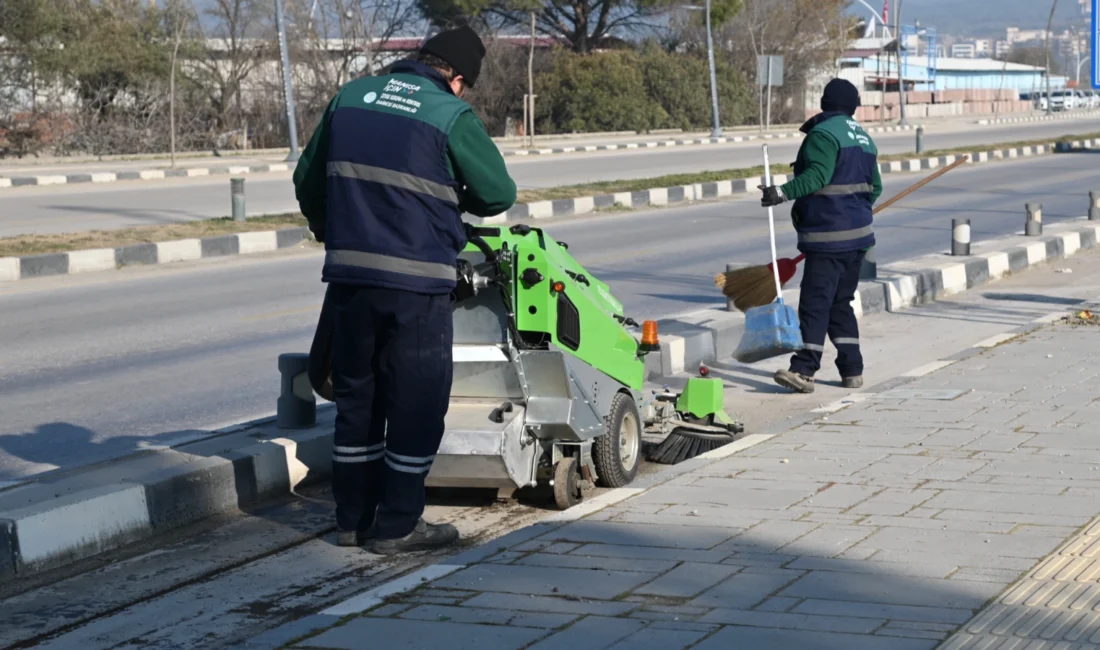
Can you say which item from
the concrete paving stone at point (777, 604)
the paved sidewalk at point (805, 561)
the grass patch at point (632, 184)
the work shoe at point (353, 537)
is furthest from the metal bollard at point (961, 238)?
the concrete paving stone at point (777, 604)

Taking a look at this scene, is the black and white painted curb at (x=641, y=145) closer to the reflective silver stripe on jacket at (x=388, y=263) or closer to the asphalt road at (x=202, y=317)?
the asphalt road at (x=202, y=317)

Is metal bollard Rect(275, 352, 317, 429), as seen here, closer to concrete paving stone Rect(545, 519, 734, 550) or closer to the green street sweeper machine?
the green street sweeper machine

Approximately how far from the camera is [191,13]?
37.8 meters

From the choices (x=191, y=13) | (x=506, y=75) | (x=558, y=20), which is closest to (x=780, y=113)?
(x=558, y=20)

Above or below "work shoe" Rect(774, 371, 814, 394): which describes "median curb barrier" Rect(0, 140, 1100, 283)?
above

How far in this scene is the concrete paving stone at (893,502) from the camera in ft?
16.4

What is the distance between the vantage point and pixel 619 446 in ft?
19.2

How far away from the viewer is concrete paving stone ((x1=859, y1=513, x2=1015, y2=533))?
473 centimetres

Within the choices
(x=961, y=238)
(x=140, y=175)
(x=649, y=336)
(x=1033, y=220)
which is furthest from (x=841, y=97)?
(x=140, y=175)

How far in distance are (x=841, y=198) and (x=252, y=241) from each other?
977 centimetres

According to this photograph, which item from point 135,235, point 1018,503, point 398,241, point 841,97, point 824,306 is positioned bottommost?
point 1018,503

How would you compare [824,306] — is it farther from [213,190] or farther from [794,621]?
[213,190]

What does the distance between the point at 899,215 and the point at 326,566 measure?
1664cm

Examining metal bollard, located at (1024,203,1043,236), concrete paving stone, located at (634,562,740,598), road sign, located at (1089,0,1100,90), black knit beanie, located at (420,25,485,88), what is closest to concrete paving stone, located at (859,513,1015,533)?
concrete paving stone, located at (634,562,740,598)
